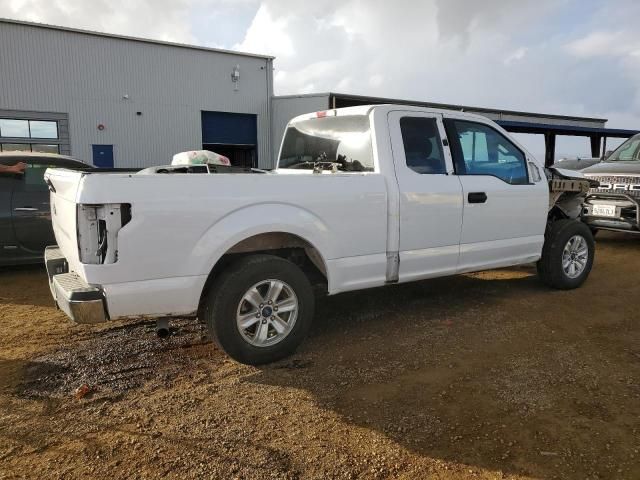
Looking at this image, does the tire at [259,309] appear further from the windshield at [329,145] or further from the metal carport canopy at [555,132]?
the metal carport canopy at [555,132]

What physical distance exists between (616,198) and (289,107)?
15.0 m

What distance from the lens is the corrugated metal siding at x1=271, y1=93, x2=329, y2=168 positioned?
19652 millimetres

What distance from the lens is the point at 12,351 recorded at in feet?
13.6

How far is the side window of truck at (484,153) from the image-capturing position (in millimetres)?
4898

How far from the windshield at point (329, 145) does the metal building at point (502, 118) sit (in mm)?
13872

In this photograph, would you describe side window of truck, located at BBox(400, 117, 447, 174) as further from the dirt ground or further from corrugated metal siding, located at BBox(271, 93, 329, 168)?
corrugated metal siding, located at BBox(271, 93, 329, 168)

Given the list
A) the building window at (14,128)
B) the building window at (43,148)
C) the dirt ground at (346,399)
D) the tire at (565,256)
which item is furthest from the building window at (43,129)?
the tire at (565,256)

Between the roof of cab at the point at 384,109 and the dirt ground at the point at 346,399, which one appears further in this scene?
the roof of cab at the point at 384,109

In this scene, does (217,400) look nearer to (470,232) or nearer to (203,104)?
(470,232)

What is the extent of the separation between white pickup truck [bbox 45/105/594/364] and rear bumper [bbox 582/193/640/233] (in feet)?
10.9

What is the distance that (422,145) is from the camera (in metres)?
4.66

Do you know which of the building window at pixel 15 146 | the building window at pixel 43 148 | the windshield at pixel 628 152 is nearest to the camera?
the windshield at pixel 628 152

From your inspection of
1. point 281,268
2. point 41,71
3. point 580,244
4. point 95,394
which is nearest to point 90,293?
point 95,394

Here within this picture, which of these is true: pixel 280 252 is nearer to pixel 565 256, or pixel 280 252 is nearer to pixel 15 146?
pixel 565 256
